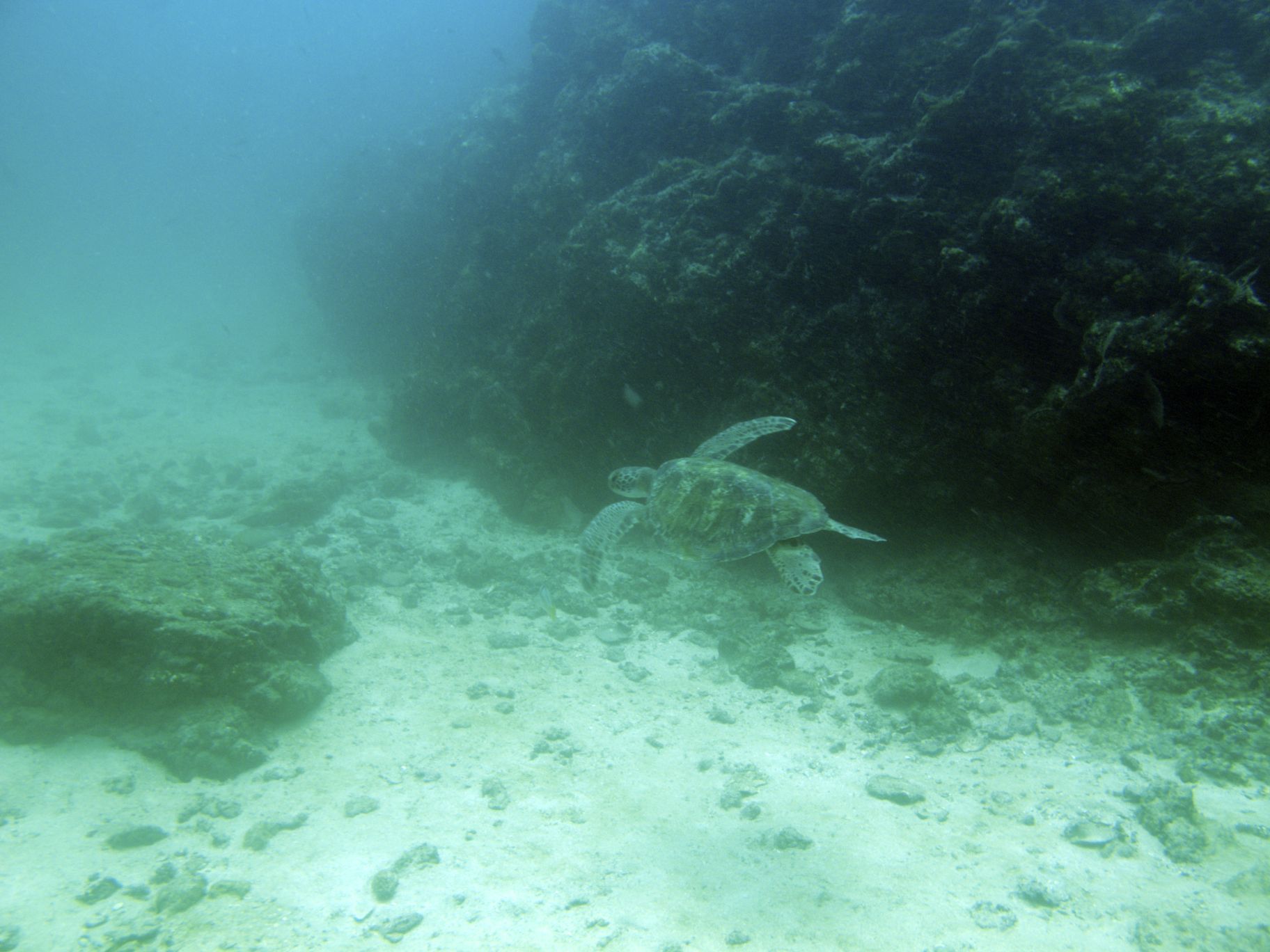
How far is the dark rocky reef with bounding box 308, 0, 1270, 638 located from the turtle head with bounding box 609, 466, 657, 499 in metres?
1.41

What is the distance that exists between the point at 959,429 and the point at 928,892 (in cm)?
373

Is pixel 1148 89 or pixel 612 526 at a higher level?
pixel 1148 89

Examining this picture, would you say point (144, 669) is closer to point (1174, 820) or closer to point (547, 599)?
point (547, 599)

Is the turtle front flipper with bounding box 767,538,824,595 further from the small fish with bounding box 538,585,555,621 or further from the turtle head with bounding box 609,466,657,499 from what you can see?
Result: the small fish with bounding box 538,585,555,621

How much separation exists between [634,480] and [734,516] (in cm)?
142

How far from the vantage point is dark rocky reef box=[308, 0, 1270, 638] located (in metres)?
4.08

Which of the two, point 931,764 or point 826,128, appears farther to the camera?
point 826,128

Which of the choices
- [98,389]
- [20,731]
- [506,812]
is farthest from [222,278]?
[506,812]

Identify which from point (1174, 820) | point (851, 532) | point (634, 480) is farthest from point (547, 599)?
point (1174, 820)

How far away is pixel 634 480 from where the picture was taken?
19.4 feet

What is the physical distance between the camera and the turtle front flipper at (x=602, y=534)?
564 centimetres

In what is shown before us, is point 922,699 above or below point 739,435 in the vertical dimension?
below

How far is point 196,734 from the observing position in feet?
15.6

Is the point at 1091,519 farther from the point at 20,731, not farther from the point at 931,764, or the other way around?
the point at 20,731
